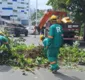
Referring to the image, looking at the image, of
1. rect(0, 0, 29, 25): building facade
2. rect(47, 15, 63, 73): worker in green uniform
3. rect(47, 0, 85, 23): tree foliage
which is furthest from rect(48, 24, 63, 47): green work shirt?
rect(0, 0, 29, 25): building facade

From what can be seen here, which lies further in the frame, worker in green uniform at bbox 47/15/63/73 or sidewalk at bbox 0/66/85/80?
worker in green uniform at bbox 47/15/63/73

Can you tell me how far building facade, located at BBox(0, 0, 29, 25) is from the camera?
86938 mm

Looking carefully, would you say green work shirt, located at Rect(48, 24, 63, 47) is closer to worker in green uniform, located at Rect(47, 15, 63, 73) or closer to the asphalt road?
worker in green uniform, located at Rect(47, 15, 63, 73)

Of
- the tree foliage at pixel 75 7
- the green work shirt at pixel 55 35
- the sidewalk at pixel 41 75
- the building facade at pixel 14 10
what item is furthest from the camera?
the building facade at pixel 14 10

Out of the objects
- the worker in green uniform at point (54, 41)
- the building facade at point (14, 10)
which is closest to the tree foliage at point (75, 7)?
the worker in green uniform at point (54, 41)

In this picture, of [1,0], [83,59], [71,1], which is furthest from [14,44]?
[1,0]

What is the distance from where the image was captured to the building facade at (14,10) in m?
86.9

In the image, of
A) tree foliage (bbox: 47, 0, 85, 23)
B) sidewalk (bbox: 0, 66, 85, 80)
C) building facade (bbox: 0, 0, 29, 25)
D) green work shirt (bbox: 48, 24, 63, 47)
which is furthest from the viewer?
building facade (bbox: 0, 0, 29, 25)

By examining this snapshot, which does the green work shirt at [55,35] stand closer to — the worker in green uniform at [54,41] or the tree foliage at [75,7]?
the worker in green uniform at [54,41]

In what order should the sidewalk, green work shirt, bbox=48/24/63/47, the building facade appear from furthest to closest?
the building facade
green work shirt, bbox=48/24/63/47
the sidewalk

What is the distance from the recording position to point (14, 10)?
91.4 meters

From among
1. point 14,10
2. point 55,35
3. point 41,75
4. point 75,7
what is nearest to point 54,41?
point 55,35

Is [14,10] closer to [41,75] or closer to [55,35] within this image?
[55,35]

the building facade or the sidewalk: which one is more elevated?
the building facade
